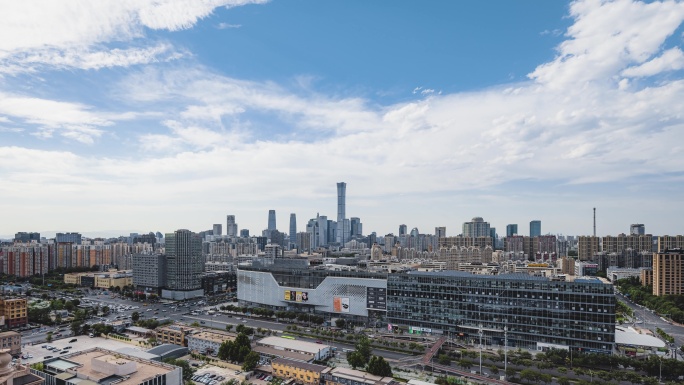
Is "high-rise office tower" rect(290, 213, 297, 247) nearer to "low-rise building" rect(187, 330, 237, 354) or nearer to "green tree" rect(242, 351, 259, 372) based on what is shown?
"low-rise building" rect(187, 330, 237, 354)

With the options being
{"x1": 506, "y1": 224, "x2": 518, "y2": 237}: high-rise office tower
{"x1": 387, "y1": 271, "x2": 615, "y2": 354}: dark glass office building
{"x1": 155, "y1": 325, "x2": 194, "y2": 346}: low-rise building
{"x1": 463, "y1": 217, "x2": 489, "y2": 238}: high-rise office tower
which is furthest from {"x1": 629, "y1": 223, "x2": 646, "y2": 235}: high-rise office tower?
{"x1": 155, "y1": 325, "x2": 194, "y2": 346}: low-rise building

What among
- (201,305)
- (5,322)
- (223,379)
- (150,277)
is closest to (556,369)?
(223,379)

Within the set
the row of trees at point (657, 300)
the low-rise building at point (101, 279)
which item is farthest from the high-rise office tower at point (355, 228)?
the row of trees at point (657, 300)

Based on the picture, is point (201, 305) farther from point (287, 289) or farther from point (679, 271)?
point (679, 271)

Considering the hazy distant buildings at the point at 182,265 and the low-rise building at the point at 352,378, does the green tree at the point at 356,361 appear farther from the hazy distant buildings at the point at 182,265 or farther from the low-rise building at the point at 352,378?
the hazy distant buildings at the point at 182,265

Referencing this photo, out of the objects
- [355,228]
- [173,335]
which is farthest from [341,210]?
[173,335]

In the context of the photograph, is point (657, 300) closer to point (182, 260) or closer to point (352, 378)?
point (352, 378)
